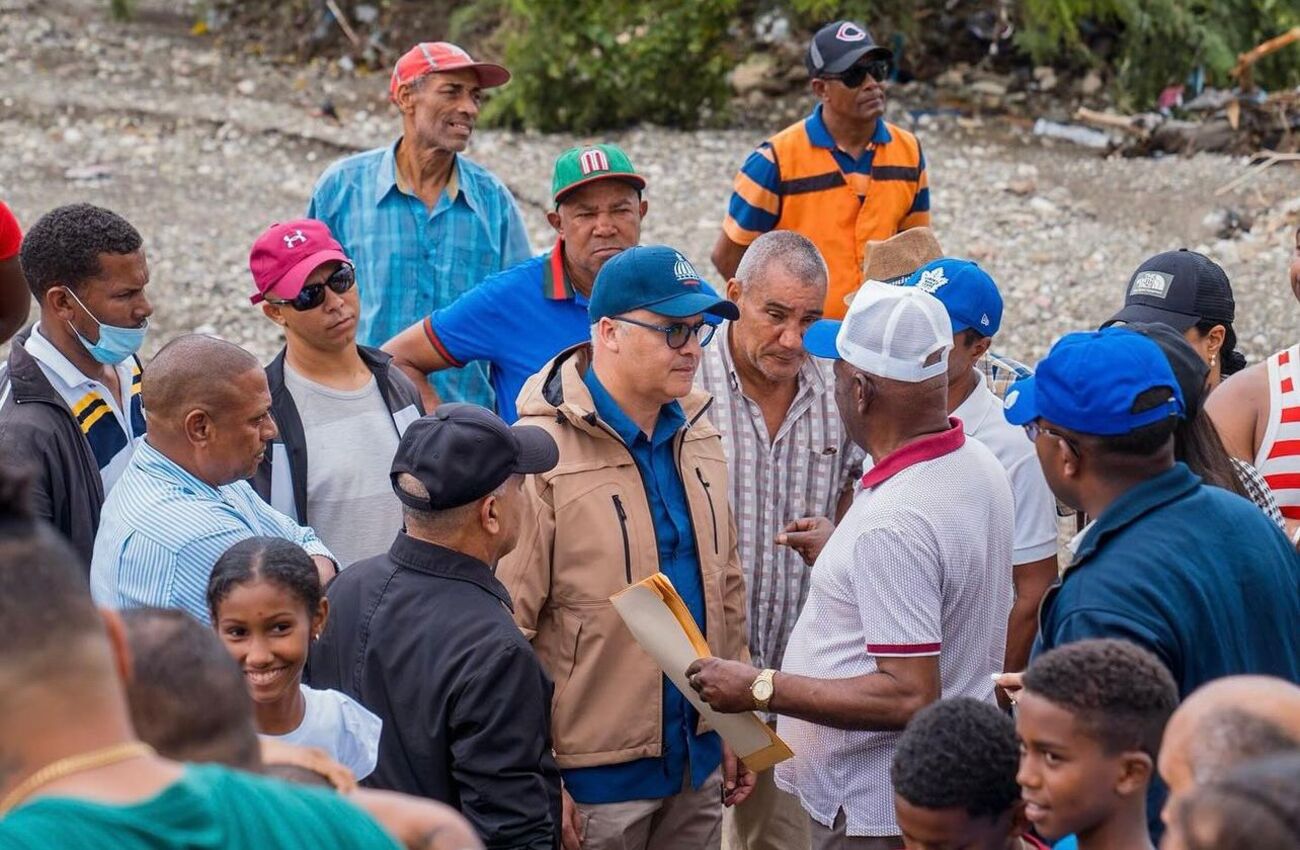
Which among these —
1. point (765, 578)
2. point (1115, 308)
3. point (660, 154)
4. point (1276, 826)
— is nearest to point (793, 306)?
point (765, 578)

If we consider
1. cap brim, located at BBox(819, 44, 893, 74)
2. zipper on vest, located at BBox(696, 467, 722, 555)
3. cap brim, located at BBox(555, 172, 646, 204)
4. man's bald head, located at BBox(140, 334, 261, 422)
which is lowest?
zipper on vest, located at BBox(696, 467, 722, 555)

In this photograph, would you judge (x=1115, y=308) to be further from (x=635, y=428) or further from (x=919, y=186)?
(x=635, y=428)

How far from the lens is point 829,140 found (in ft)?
20.6

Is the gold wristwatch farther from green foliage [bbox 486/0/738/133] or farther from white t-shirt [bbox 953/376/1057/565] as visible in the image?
green foliage [bbox 486/0/738/133]

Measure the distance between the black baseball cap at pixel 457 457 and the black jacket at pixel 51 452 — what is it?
1083 millimetres

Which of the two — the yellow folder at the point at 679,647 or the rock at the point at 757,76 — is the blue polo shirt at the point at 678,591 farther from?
the rock at the point at 757,76

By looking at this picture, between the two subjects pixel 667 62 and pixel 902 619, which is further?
pixel 667 62

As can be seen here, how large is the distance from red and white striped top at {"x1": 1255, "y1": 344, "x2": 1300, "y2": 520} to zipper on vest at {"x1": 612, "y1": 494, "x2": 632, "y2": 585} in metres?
1.69

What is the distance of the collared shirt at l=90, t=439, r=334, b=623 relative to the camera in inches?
135

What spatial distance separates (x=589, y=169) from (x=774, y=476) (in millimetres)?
1282

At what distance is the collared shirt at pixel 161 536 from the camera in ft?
11.2

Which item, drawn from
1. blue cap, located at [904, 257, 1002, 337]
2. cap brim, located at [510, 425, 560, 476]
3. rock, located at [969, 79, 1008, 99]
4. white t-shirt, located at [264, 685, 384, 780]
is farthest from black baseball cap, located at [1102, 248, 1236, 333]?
rock, located at [969, 79, 1008, 99]

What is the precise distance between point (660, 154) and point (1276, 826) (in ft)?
36.4

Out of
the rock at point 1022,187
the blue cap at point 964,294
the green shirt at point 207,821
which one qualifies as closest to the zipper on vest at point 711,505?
the blue cap at point 964,294
